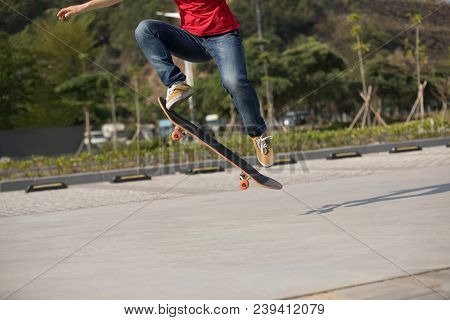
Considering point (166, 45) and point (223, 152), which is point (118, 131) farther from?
point (166, 45)

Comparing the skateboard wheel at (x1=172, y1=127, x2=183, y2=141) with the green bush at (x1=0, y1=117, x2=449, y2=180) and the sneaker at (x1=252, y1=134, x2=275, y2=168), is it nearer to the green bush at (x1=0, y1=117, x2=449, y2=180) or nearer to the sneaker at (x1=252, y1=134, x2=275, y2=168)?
the sneaker at (x1=252, y1=134, x2=275, y2=168)

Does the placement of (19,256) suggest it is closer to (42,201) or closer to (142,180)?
(42,201)

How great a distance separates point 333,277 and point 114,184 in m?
11.2

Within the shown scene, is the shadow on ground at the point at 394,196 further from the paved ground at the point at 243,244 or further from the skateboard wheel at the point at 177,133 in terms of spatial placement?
the skateboard wheel at the point at 177,133

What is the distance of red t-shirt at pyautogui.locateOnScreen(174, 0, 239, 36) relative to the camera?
273 inches

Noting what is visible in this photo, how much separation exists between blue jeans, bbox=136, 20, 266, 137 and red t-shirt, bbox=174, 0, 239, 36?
0.21 feet

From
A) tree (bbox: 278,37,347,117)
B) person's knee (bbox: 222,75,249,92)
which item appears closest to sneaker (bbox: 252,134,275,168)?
person's knee (bbox: 222,75,249,92)

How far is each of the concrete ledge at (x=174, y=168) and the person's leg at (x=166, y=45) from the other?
9.22 metres

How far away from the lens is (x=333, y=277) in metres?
4.09

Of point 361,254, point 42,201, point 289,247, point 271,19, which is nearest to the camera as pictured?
point 361,254

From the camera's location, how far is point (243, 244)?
559 centimetres

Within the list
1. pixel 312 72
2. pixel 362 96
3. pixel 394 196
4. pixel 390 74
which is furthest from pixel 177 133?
pixel 390 74

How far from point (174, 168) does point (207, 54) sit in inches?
388
